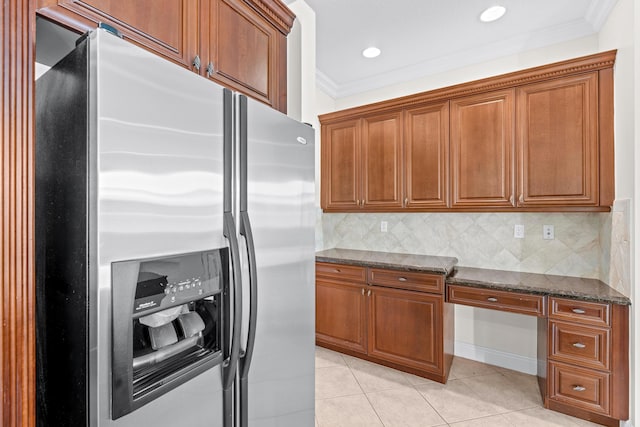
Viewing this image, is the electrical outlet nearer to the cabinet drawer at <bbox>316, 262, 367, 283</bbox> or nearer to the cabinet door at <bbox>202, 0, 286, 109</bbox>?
the cabinet drawer at <bbox>316, 262, 367, 283</bbox>

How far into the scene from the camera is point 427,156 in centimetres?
289

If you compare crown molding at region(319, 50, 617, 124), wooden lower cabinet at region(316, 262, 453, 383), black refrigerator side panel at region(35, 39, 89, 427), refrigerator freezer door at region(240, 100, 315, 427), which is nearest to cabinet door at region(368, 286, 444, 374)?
wooden lower cabinet at region(316, 262, 453, 383)

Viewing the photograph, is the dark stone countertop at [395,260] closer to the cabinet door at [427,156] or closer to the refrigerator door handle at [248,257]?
the cabinet door at [427,156]

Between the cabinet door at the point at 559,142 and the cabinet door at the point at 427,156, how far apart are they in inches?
22.2

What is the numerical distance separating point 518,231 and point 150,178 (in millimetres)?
2898

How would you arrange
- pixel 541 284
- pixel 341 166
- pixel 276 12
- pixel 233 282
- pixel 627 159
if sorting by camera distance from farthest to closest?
pixel 341 166
pixel 541 284
pixel 627 159
pixel 276 12
pixel 233 282

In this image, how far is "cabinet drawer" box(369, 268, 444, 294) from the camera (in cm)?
251

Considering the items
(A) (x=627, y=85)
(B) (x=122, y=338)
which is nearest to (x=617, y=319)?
(A) (x=627, y=85)

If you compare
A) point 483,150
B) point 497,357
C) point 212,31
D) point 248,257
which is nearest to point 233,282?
point 248,257

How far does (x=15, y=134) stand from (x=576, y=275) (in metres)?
3.32

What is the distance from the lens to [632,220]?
74.2 inches

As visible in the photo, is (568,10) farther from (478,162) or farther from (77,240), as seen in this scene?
(77,240)

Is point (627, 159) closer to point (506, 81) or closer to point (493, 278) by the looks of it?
point (506, 81)

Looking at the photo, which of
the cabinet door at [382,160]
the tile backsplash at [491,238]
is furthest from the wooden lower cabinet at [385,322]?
the cabinet door at [382,160]
